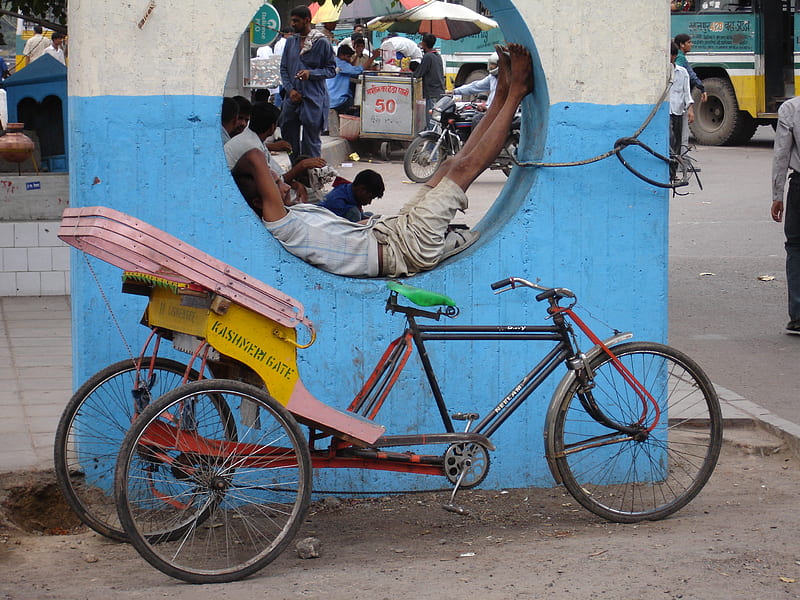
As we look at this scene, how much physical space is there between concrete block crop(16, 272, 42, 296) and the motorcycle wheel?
24.5 feet

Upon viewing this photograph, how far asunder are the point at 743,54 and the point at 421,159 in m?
6.72

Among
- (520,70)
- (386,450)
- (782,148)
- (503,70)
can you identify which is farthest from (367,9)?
(386,450)

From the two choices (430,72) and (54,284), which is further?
(430,72)

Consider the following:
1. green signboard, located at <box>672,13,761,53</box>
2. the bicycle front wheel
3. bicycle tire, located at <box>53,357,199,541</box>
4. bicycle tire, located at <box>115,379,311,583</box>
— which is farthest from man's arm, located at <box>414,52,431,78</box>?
bicycle tire, located at <box>115,379,311,583</box>

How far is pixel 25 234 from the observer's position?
8930 mm

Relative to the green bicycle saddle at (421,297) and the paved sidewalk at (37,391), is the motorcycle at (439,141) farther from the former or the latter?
the green bicycle saddle at (421,297)

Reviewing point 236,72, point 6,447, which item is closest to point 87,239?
point 6,447

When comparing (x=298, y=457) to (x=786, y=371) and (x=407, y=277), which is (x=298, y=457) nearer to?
(x=407, y=277)

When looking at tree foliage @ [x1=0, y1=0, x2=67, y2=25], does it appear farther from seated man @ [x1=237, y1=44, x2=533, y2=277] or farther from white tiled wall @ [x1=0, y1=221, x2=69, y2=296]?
seated man @ [x1=237, y1=44, x2=533, y2=277]

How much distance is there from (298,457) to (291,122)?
30.3 feet

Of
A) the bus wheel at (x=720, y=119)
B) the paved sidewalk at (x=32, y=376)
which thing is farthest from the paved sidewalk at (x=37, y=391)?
the bus wheel at (x=720, y=119)

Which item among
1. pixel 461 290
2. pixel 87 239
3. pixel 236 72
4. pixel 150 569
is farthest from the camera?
pixel 236 72

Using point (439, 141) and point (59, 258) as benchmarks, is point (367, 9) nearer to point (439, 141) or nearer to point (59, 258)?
point (439, 141)

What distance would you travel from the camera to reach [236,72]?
14734 millimetres
